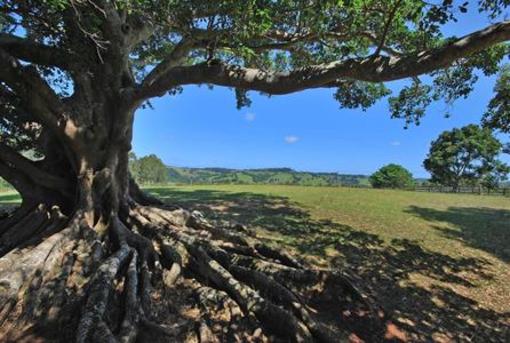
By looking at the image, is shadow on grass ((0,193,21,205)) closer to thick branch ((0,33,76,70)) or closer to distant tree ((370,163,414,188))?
thick branch ((0,33,76,70))

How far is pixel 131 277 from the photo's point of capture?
4695 mm

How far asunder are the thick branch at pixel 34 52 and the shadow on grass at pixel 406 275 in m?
6.20

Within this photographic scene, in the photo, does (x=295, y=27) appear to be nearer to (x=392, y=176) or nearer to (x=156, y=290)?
(x=156, y=290)

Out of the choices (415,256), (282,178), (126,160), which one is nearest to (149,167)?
(282,178)

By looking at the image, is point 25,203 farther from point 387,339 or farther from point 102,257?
point 387,339

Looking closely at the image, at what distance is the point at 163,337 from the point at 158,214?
3981 millimetres

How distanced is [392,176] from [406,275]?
→ 5823 centimetres

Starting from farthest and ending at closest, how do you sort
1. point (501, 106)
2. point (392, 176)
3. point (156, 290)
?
1. point (392, 176)
2. point (501, 106)
3. point (156, 290)

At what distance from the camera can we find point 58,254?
5.04m

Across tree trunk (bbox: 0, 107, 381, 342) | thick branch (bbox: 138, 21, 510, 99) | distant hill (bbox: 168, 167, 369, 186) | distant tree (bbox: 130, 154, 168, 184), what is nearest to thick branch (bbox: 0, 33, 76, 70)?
tree trunk (bbox: 0, 107, 381, 342)

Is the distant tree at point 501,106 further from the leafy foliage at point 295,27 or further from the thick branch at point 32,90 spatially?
the thick branch at point 32,90

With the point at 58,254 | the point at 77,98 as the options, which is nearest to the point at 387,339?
the point at 58,254

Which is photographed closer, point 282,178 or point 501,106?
point 501,106

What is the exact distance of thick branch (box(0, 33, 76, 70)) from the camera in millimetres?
6436
